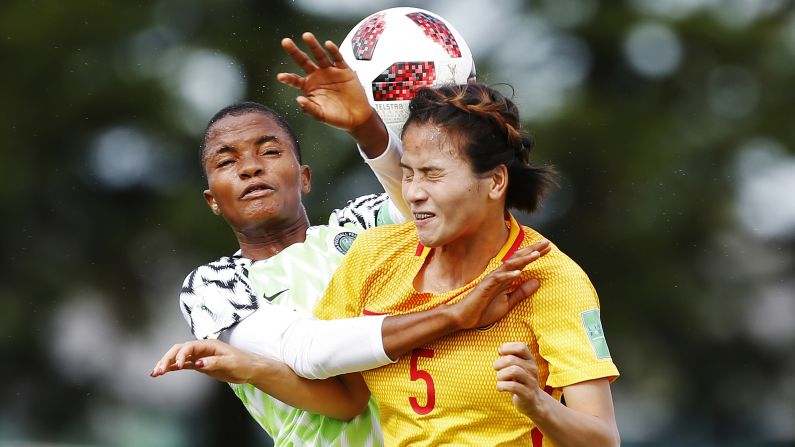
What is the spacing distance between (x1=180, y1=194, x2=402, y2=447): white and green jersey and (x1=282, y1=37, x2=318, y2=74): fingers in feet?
2.83

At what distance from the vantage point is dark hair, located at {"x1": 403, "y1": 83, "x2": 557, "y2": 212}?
4191 millimetres

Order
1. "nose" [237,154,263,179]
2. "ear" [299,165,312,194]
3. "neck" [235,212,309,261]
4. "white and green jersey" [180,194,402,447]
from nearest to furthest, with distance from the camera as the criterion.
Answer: "white and green jersey" [180,194,402,447] < "nose" [237,154,263,179] < "neck" [235,212,309,261] < "ear" [299,165,312,194]

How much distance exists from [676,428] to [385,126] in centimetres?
898

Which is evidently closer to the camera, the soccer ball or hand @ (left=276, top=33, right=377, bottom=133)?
hand @ (left=276, top=33, right=377, bottom=133)

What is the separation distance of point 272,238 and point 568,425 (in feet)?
5.74

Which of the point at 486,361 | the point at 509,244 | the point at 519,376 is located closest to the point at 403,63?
the point at 509,244

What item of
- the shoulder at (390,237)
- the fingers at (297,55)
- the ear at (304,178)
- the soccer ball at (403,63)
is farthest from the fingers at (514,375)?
the ear at (304,178)

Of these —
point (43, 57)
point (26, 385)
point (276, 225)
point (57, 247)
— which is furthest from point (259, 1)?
point (276, 225)

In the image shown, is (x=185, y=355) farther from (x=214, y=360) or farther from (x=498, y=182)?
(x=498, y=182)

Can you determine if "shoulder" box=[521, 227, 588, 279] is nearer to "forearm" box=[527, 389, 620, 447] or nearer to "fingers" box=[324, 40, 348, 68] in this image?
"forearm" box=[527, 389, 620, 447]

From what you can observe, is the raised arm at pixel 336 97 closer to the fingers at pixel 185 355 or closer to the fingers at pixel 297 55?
the fingers at pixel 297 55

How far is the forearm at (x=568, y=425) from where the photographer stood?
386cm

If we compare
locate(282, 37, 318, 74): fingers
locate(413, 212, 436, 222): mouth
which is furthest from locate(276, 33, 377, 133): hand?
locate(413, 212, 436, 222): mouth

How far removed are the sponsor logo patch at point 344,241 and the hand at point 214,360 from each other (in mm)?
654
